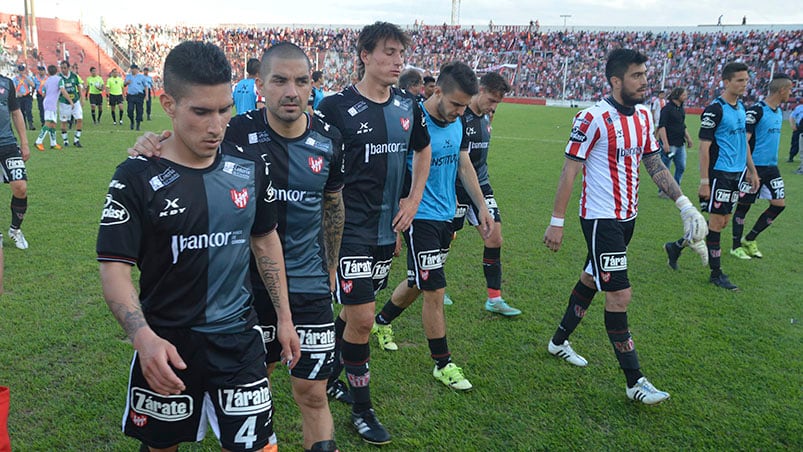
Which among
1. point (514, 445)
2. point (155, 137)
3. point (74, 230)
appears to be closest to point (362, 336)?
point (514, 445)

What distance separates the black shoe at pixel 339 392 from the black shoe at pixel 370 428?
0.41m

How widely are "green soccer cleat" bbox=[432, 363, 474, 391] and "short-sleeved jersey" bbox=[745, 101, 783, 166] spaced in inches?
248

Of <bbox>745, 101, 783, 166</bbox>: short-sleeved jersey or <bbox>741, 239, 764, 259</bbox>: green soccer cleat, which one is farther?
<bbox>741, 239, 764, 259</bbox>: green soccer cleat

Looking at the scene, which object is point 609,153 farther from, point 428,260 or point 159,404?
point 159,404

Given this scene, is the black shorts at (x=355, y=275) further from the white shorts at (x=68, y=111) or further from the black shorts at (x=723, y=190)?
the white shorts at (x=68, y=111)

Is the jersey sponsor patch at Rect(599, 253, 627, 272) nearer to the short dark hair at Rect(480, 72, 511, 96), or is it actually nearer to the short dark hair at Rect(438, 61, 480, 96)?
the short dark hair at Rect(438, 61, 480, 96)

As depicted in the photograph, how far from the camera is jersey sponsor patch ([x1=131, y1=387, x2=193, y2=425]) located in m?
2.61

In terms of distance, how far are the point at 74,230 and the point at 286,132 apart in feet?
23.2

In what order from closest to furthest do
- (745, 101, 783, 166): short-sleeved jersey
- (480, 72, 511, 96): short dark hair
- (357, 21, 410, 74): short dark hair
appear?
(357, 21, 410, 74): short dark hair, (480, 72, 511, 96): short dark hair, (745, 101, 783, 166): short-sleeved jersey

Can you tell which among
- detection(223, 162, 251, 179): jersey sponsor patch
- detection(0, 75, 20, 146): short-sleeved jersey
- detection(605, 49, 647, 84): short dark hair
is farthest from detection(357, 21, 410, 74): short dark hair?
detection(0, 75, 20, 146): short-sleeved jersey

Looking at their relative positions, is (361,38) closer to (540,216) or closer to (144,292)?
(144,292)

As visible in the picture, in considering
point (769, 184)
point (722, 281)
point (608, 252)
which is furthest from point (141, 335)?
point (769, 184)

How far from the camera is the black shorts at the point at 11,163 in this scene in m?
7.90

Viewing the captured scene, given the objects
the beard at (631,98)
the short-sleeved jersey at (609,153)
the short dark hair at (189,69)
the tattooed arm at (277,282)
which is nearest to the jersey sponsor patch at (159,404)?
the tattooed arm at (277,282)
